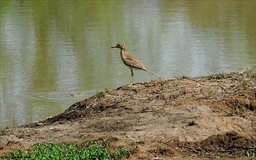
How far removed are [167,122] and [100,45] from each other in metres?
12.0

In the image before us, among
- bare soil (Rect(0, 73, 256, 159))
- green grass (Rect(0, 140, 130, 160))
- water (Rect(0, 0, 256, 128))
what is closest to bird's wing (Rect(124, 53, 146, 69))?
bare soil (Rect(0, 73, 256, 159))

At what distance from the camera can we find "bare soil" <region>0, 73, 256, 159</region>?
750cm

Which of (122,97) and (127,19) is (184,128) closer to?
(122,97)

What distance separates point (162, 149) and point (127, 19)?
19.0m

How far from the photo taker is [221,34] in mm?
21984

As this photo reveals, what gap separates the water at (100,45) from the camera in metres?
14.1

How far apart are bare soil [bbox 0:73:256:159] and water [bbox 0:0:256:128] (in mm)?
2409

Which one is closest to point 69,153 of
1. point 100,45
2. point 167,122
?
point 167,122

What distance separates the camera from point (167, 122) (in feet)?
27.8

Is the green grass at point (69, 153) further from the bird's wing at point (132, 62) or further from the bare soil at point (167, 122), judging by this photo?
the bird's wing at point (132, 62)

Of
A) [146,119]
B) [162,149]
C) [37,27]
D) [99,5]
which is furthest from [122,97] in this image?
[99,5]

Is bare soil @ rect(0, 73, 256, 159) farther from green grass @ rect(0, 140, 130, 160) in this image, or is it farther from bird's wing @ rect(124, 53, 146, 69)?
bird's wing @ rect(124, 53, 146, 69)

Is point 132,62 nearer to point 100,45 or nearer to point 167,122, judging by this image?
point 167,122

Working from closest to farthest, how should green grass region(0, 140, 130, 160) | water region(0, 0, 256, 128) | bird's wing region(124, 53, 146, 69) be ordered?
green grass region(0, 140, 130, 160) → bird's wing region(124, 53, 146, 69) → water region(0, 0, 256, 128)
